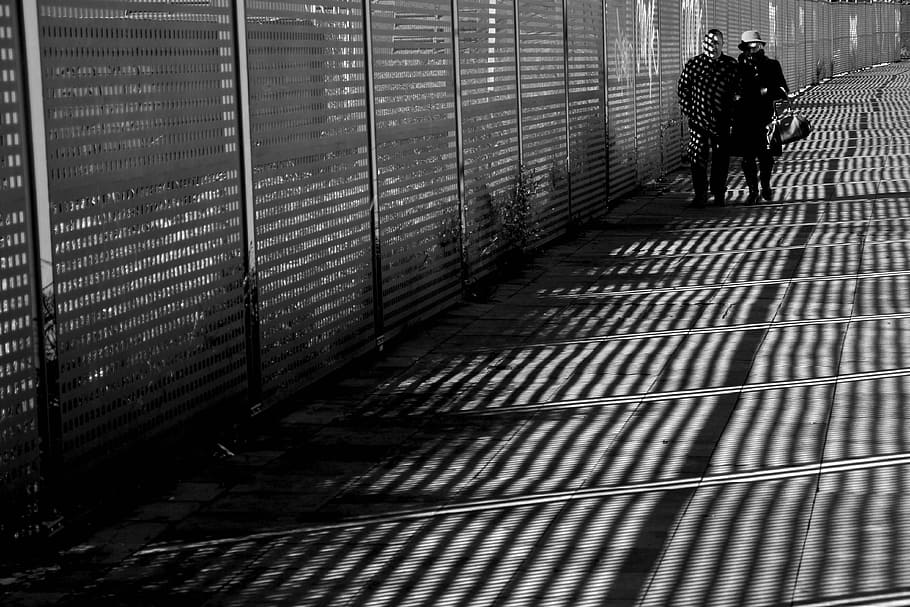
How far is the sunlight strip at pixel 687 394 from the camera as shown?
7234 millimetres

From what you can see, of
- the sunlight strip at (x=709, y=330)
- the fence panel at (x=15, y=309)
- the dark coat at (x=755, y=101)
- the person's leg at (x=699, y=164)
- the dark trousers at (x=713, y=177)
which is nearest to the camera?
the fence panel at (x=15, y=309)

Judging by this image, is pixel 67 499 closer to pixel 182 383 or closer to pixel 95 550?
pixel 95 550

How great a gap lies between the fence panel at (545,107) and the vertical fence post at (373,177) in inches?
153

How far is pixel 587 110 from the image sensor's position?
1508 cm

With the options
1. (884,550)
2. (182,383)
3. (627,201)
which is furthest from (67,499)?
(627,201)

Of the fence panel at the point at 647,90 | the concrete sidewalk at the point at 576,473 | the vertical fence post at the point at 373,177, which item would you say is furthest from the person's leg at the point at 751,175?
the vertical fence post at the point at 373,177

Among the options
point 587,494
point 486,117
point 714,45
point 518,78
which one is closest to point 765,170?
point 714,45

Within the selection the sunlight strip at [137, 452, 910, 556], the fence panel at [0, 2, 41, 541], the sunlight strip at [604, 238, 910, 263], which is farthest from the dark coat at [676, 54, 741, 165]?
the fence panel at [0, 2, 41, 541]

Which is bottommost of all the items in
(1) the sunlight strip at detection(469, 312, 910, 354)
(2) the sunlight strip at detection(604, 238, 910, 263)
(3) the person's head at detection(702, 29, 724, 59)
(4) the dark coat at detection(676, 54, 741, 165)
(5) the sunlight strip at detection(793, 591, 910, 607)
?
(5) the sunlight strip at detection(793, 591, 910, 607)

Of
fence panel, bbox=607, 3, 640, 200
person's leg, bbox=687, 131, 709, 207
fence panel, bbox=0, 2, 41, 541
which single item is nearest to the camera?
fence panel, bbox=0, 2, 41, 541

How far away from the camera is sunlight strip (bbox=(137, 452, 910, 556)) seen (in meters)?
5.35

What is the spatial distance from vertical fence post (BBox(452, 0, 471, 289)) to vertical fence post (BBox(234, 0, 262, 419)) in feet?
11.8

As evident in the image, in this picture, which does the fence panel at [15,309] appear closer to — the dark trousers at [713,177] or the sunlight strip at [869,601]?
the sunlight strip at [869,601]

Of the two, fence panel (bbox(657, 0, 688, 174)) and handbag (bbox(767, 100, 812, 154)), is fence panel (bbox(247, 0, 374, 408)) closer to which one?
handbag (bbox(767, 100, 812, 154))
